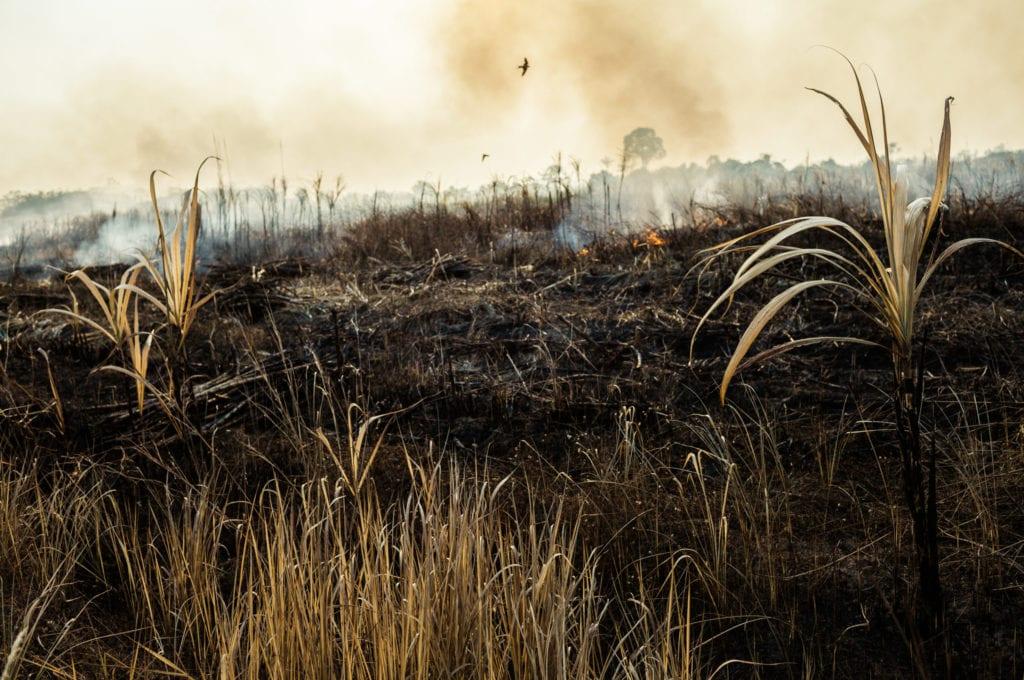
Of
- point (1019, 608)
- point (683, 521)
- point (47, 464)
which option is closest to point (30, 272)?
point (47, 464)

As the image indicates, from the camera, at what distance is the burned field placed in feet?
4.58

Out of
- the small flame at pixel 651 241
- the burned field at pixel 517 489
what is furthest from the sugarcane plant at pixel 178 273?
the small flame at pixel 651 241

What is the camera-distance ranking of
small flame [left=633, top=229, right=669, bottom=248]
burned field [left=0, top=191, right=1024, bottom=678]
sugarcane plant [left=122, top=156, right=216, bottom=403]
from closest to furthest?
1. burned field [left=0, top=191, right=1024, bottom=678]
2. sugarcane plant [left=122, top=156, right=216, bottom=403]
3. small flame [left=633, top=229, right=669, bottom=248]

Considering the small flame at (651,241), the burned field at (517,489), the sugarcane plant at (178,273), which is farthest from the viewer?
the small flame at (651,241)

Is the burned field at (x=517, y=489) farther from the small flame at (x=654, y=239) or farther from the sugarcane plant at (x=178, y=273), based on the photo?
the small flame at (x=654, y=239)

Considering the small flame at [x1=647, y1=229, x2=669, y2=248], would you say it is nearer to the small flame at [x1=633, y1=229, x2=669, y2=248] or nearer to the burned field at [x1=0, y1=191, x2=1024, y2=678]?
the small flame at [x1=633, y1=229, x2=669, y2=248]

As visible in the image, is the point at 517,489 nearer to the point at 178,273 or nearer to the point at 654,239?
the point at 178,273

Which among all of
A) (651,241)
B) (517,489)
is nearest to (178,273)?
(517,489)

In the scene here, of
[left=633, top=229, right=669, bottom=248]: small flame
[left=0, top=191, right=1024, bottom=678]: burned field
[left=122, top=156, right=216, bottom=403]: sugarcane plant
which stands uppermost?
[left=633, top=229, right=669, bottom=248]: small flame

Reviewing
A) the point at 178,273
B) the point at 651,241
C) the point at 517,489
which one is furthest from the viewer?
the point at 651,241

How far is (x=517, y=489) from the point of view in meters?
2.15

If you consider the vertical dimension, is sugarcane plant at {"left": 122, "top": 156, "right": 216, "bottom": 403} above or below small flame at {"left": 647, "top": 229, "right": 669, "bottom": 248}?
below

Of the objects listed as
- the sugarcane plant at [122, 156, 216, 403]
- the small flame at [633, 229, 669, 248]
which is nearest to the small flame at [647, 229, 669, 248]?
the small flame at [633, 229, 669, 248]

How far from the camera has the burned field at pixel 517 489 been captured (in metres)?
1.40
